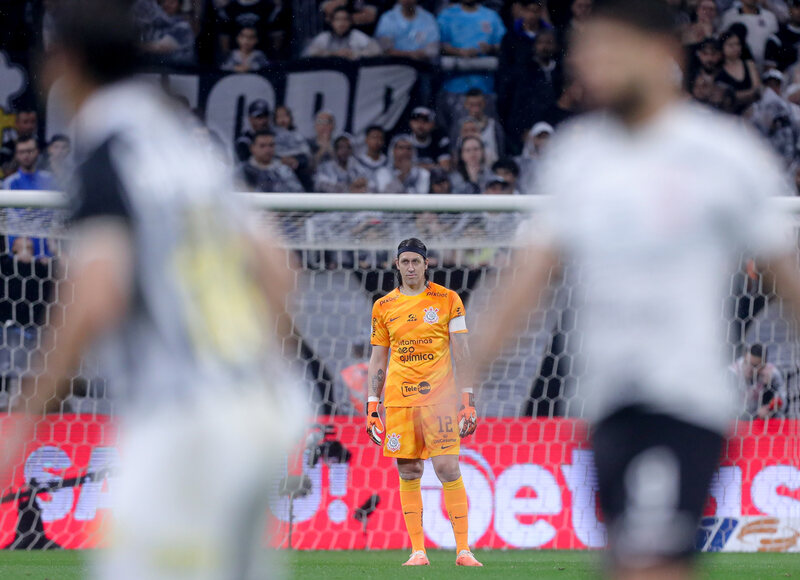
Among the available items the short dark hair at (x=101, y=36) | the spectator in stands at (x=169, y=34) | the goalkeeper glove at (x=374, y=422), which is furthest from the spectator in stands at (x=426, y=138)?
the short dark hair at (x=101, y=36)

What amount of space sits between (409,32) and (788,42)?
4.18m

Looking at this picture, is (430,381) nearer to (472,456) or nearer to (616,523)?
(472,456)

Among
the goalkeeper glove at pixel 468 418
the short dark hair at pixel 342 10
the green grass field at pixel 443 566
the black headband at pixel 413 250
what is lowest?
the green grass field at pixel 443 566

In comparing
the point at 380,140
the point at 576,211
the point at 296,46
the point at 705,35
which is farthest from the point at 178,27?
the point at 576,211

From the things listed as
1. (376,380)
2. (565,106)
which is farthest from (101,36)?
(565,106)

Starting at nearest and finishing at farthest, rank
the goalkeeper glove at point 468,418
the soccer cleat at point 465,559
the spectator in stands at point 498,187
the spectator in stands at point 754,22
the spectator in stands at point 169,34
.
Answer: the goalkeeper glove at point 468,418 → the soccer cleat at point 465,559 → the spectator in stands at point 498,187 → the spectator in stands at point 169,34 → the spectator in stands at point 754,22

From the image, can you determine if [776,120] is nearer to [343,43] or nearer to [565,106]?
[565,106]

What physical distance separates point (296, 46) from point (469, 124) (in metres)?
2.15

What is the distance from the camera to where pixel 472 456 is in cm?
972

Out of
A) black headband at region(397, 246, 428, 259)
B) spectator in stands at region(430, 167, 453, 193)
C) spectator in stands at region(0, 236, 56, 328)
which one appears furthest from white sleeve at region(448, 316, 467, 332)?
spectator in stands at region(430, 167, 453, 193)

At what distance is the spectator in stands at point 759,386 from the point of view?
380 inches

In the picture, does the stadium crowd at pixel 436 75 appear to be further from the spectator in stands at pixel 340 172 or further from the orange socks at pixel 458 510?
the orange socks at pixel 458 510

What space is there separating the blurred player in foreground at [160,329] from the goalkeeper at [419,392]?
604cm

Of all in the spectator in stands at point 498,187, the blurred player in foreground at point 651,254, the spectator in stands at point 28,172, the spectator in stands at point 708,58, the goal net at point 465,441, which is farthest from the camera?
the spectator in stands at point 708,58
